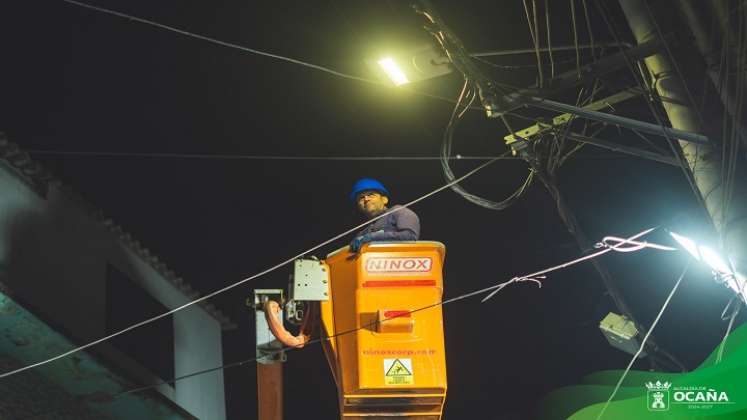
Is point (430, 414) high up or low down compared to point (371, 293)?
down

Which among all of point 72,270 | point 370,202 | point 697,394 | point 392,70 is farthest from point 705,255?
point 72,270

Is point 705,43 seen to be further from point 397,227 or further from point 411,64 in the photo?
point 397,227

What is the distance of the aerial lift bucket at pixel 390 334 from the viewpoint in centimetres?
662

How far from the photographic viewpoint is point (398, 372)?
6.61 m

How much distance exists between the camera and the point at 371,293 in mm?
6801

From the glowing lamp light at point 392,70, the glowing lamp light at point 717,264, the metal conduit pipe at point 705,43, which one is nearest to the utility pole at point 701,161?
the glowing lamp light at point 717,264

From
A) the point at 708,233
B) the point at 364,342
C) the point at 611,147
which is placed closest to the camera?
the point at 364,342

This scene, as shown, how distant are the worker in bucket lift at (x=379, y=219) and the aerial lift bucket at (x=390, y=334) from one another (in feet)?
0.98

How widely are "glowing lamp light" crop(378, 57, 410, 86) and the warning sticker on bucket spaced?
284 cm

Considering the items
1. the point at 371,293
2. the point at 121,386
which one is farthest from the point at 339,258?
the point at 121,386

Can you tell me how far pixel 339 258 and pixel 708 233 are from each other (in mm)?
3032

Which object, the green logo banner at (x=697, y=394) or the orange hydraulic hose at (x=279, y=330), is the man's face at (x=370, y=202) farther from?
the green logo banner at (x=697, y=394)

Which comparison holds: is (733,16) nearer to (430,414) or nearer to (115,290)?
(430,414)

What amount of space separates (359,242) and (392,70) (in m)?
1.95
